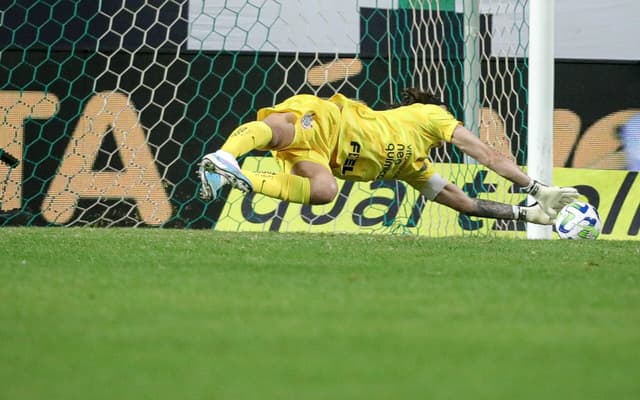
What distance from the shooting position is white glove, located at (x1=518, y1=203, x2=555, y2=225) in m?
7.62

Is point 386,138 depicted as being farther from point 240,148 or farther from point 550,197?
point 240,148

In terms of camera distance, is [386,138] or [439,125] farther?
[439,125]

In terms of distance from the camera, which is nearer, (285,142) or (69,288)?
(69,288)

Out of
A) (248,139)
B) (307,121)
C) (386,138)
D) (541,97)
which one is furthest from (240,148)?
(541,97)

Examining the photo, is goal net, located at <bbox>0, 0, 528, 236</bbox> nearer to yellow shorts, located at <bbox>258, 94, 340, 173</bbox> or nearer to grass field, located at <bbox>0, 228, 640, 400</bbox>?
yellow shorts, located at <bbox>258, 94, 340, 173</bbox>

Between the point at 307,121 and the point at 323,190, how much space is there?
411 mm

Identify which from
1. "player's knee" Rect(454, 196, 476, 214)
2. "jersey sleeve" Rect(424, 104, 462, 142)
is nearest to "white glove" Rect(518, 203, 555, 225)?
"player's knee" Rect(454, 196, 476, 214)

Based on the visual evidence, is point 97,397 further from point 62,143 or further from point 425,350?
point 62,143

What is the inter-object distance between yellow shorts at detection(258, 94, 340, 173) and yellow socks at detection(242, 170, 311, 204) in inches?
8.1

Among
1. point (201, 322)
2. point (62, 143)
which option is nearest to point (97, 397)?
point (201, 322)

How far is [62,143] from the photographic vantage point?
1000 cm

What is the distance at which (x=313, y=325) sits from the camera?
133 inches

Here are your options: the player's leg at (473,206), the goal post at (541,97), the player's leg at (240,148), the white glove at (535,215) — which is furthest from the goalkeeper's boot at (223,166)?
the goal post at (541,97)

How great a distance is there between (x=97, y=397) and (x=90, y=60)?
7.95 m
